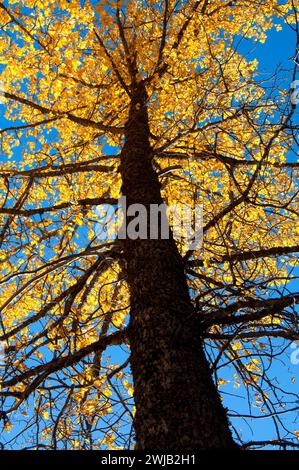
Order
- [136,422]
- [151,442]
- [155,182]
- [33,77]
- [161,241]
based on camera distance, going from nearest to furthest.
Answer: [151,442], [136,422], [161,241], [155,182], [33,77]

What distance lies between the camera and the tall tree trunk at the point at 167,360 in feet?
5.90

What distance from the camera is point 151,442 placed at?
182 centimetres

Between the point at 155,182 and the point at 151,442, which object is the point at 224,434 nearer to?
the point at 151,442

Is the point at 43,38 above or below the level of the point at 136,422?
above

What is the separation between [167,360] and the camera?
208 centimetres

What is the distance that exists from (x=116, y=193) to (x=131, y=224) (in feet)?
7.63

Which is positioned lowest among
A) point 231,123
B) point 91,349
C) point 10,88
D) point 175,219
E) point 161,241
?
point 91,349

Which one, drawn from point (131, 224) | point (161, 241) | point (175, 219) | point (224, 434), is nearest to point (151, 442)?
point (224, 434)

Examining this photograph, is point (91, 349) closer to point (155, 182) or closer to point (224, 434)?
point (224, 434)

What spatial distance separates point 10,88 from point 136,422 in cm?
570

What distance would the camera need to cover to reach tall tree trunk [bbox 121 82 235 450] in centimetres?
180
